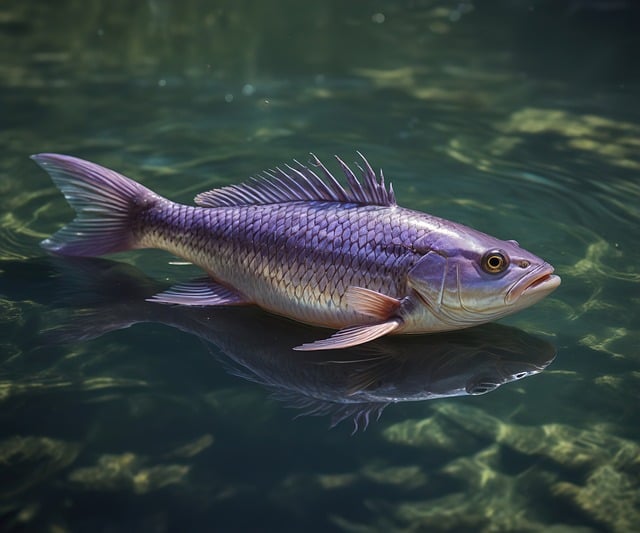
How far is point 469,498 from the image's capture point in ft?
11.7

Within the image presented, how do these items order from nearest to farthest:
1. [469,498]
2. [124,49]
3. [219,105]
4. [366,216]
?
[469,498]
[366,216]
[219,105]
[124,49]

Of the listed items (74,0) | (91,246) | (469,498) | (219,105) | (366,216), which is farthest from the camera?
(74,0)

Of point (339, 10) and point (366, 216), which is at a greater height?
point (339, 10)

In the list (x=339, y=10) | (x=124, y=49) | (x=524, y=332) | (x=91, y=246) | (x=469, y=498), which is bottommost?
(x=469, y=498)

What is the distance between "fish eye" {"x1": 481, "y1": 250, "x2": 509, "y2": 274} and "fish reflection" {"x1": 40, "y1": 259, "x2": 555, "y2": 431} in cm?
50

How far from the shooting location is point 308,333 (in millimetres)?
4707

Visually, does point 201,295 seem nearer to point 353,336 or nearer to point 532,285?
point 353,336

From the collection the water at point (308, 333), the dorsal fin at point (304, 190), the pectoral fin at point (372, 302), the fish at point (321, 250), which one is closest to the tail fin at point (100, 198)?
the fish at point (321, 250)

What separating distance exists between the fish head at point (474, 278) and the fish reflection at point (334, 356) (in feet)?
0.80

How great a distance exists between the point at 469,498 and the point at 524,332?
4.67ft

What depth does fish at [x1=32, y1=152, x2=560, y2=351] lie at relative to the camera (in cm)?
432

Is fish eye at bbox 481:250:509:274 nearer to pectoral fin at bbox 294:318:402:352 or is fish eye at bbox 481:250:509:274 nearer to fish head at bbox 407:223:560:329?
fish head at bbox 407:223:560:329

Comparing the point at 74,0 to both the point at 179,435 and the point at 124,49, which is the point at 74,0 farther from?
the point at 179,435

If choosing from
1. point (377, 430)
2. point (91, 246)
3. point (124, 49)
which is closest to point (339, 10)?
point (124, 49)
